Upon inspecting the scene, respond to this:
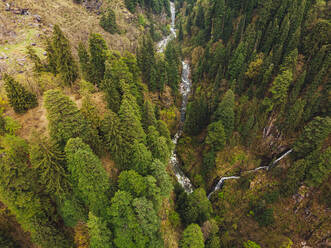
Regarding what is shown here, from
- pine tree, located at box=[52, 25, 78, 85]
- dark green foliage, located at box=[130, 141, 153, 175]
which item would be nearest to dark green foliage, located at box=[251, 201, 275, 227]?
dark green foliage, located at box=[130, 141, 153, 175]

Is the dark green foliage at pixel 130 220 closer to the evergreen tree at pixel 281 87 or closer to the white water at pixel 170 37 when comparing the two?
the evergreen tree at pixel 281 87

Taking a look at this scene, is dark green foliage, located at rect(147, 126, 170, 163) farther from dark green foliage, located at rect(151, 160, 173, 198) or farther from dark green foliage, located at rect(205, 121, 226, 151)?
dark green foliage, located at rect(205, 121, 226, 151)

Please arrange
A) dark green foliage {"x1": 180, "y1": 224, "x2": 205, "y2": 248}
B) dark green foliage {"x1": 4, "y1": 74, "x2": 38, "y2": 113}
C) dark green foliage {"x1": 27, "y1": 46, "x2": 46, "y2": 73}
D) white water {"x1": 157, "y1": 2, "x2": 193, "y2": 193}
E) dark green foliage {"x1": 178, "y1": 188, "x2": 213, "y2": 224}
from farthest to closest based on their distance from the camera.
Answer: white water {"x1": 157, "y1": 2, "x2": 193, "y2": 193}, dark green foliage {"x1": 27, "y1": 46, "x2": 46, "y2": 73}, dark green foliage {"x1": 178, "y1": 188, "x2": 213, "y2": 224}, dark green foliage {"x1": 4, "y1": 74, "x2": 38, "y2": 113}, dark green foliage {"x1": 180, "y1": 224, "x2": 205, "y2": 248}

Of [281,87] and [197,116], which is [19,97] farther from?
[281,87]

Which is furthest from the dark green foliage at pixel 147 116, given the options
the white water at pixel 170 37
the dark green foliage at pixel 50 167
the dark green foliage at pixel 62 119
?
the white water at pixel 170 37

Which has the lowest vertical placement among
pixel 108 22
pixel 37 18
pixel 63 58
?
pixel 63 58

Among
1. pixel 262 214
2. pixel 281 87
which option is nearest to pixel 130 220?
pixel 262 214

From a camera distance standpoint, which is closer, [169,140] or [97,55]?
[97,55]
